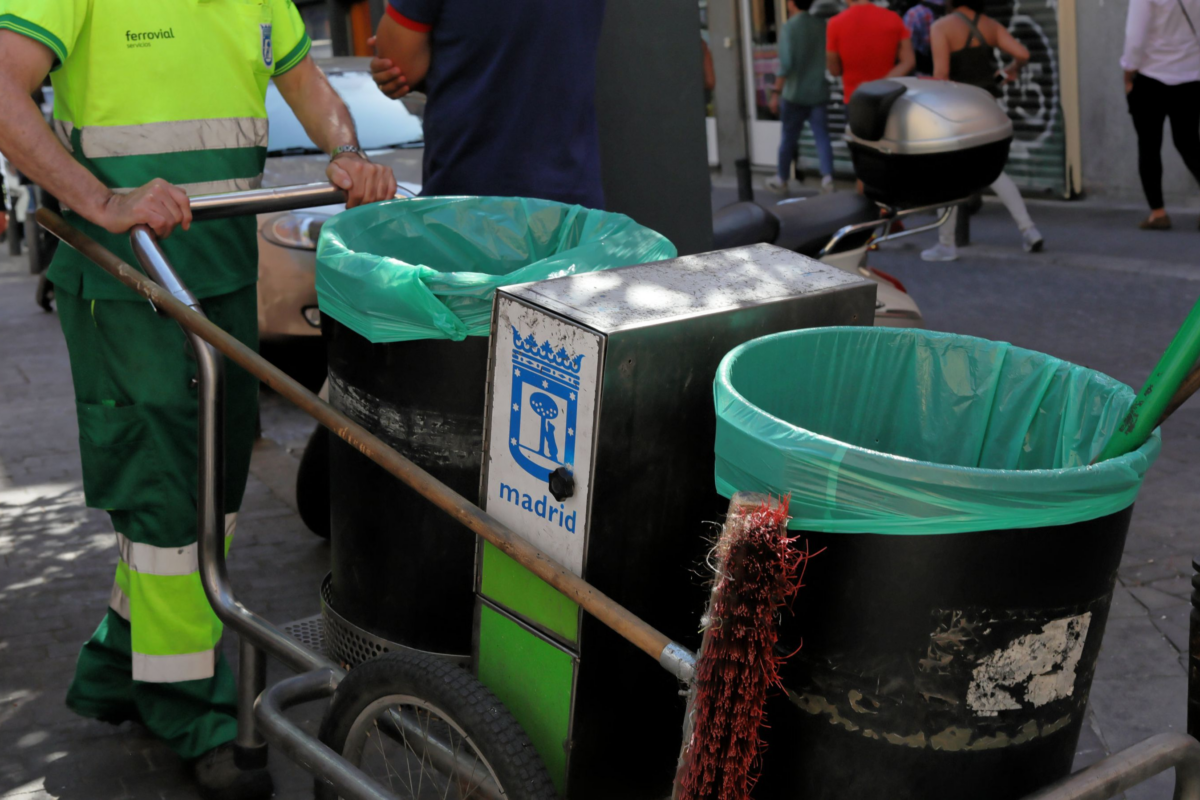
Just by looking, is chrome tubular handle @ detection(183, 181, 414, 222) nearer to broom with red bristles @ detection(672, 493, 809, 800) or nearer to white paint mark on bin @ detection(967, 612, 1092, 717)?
broom with red bristles @ detection(672, 493, 809, 800)

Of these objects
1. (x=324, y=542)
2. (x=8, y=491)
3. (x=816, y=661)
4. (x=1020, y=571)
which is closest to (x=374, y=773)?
(x=816, y=661)

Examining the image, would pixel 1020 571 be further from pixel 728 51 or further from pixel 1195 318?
pixel 728 51

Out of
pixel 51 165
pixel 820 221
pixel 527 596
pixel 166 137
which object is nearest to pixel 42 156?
pixel 51 165

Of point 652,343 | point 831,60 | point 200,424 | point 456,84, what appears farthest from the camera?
point 831,60

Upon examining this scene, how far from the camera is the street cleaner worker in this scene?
245 cm

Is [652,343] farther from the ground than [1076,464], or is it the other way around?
[652,343]

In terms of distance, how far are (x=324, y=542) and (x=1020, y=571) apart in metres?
3.39

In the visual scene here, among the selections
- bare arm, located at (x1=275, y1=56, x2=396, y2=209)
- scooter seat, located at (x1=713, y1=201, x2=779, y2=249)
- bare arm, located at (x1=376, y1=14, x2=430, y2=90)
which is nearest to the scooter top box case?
scooter seat, located at (x1=713, y1=201, x2=779, y2=249)

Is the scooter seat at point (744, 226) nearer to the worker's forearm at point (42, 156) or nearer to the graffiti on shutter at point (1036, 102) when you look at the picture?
the worker's forearm at point (42, 156)

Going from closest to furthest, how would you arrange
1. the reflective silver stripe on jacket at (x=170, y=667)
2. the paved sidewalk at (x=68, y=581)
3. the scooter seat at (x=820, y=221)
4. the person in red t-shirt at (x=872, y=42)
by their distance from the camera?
the reflective silver stripe on jacket at (x=170, y=667), the paved sidewalk at (x=68, y=581), the scooter seat at (x=820, y=221), the person in red t-shirt at (x=872, y=42)

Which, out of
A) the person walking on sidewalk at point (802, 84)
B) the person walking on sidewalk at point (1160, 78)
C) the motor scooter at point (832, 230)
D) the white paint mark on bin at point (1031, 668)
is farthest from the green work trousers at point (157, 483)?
the person walking on sidewalk at point (802, 84)

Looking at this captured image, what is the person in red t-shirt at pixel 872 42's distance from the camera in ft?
33.7

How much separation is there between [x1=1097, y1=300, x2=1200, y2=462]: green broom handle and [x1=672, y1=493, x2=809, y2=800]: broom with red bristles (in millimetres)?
465

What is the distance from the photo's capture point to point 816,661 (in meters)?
1.70
